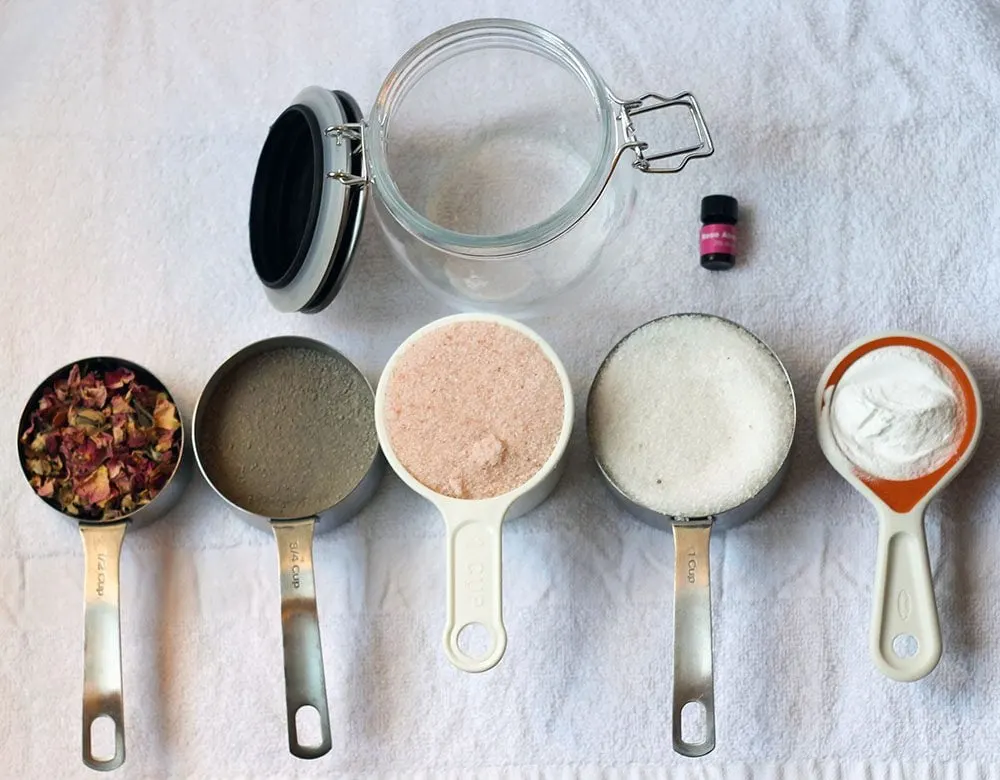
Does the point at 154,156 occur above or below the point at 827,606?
above

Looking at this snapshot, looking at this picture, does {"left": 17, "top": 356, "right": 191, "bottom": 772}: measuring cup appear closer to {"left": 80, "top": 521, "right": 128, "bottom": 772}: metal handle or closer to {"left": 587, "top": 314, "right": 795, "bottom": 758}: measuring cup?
{"left": 80, "top": 521, "right": 128, "bottom": 772}: metal handle

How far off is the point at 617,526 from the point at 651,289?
18 cm

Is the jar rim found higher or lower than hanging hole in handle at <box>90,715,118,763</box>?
higher

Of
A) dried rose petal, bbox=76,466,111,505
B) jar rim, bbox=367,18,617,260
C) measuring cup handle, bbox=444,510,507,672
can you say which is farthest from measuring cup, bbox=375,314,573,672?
dried rose petal, bbox=76,466,111,505

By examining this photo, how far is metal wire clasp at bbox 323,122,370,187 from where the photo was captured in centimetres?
73

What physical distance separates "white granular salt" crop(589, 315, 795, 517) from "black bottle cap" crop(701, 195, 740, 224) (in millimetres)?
90

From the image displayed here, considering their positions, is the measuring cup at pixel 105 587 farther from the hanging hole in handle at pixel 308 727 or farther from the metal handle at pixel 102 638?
the hanging hole in handle at pixel 308 727

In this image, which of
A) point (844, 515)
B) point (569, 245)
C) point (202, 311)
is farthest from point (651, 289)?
point (202, 311)

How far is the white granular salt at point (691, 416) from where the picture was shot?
722mm

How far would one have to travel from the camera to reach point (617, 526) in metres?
0.78

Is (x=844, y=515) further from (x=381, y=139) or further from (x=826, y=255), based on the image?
(x=381, y=139)

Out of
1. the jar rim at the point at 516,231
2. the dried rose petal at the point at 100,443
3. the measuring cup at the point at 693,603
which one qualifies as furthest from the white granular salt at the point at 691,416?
the dried rose petal at the point at 100,443

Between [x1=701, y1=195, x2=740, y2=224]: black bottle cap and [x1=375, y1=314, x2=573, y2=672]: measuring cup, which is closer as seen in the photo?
[x1=375, y1=314, x2=573, y2=672]: measuring cup

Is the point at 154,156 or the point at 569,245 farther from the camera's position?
the point at 154,156
